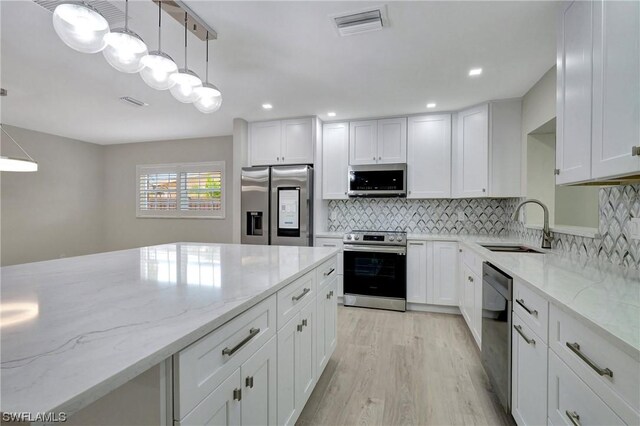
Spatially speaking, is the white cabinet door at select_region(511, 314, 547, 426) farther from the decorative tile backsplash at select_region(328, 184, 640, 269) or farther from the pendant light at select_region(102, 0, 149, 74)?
the pendant light at select_region(102, 0, 149, 74)

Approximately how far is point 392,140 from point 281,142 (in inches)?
59.4

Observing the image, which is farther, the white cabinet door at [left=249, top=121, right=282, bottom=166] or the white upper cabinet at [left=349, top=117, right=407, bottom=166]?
the white cabinet door at [left=249, top=121, right=282, bottom=166]

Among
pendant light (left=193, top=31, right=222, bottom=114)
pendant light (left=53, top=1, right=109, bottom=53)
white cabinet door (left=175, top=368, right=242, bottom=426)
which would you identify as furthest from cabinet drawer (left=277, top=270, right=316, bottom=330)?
pendant light (left=53, top=1, right=109, bottom=53)

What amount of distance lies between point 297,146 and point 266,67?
1414 millimetres

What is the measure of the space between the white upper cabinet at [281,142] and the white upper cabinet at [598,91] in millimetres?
2690

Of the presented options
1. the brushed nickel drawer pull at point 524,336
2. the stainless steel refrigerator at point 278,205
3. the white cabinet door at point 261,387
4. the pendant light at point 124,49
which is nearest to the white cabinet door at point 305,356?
the white cabinet door at point 261,387

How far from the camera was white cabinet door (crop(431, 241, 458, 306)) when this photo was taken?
344 cm

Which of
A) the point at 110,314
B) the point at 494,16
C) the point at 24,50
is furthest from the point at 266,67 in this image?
the point at 110,314

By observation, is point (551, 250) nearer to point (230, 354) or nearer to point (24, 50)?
point (230, 354)

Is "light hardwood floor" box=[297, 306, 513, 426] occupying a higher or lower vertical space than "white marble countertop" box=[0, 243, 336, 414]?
lower

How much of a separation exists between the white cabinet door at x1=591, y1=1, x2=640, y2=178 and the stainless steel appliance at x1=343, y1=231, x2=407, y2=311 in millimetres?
2301

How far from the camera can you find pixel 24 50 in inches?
92.9

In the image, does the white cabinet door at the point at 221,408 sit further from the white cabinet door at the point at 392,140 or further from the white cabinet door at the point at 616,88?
the white cabinet door at the point at 392,140

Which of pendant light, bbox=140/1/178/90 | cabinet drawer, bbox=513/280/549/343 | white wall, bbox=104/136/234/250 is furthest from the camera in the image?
white wall, bbox=104/136/234/250
